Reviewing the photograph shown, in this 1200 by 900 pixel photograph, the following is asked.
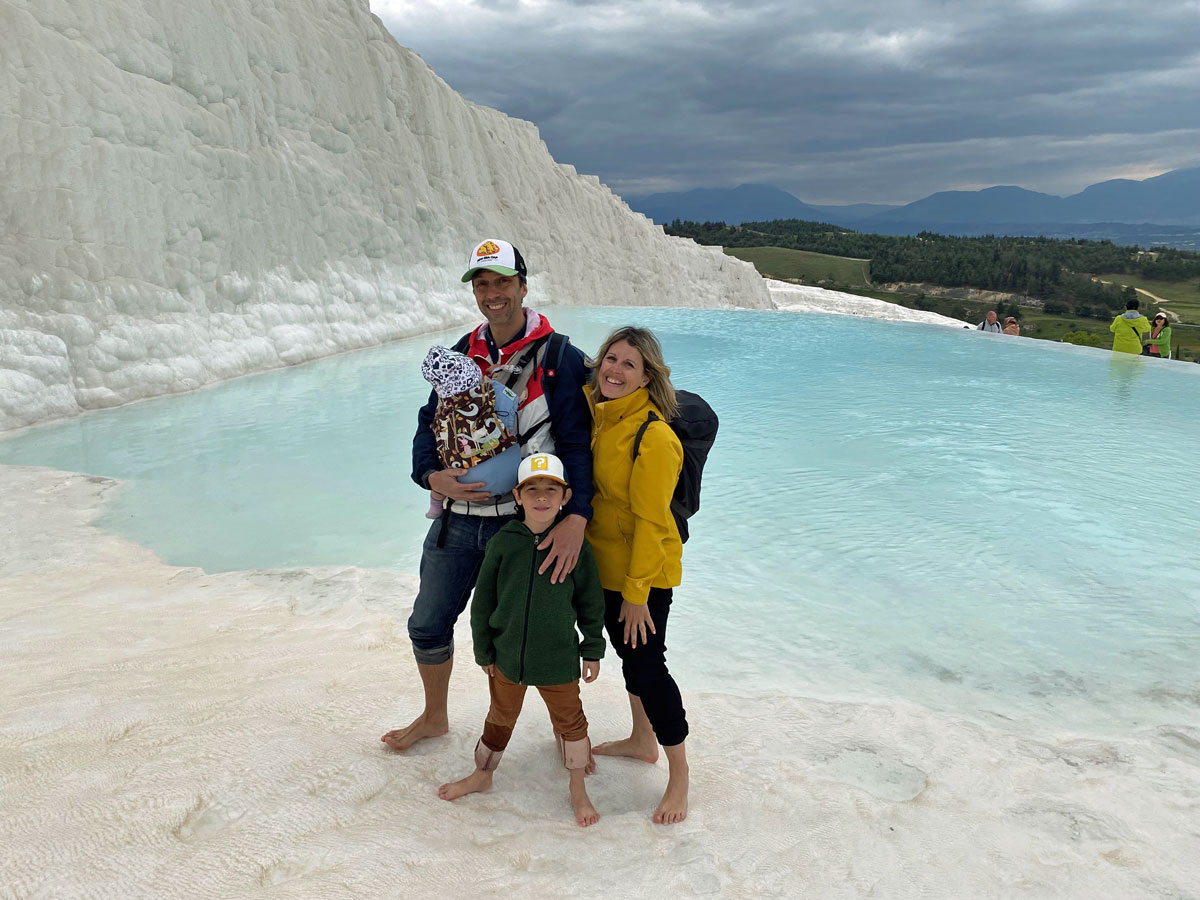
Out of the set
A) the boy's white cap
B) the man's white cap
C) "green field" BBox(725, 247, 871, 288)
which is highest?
"green field" BBox(725, 247, 871, 288)

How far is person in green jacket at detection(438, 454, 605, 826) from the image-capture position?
238 centimetres

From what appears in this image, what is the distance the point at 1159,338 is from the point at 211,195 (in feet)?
48.9

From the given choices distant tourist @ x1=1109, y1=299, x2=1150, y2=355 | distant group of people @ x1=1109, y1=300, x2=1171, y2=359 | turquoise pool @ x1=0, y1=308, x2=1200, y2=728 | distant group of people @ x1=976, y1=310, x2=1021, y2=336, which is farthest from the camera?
distant group of people @ x1=976, y1=310, x2=1021, y2=336

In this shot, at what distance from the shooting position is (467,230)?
63.6 feet

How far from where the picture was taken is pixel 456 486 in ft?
8.37

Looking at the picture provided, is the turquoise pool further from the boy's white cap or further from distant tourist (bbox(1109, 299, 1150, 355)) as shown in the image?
the boy's white cap

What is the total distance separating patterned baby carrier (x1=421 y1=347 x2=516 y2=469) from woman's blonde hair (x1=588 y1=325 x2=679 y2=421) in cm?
35

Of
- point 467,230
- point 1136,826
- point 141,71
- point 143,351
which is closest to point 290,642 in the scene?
point 1136,826

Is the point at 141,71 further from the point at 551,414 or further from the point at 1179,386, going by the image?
the point at 1179,386

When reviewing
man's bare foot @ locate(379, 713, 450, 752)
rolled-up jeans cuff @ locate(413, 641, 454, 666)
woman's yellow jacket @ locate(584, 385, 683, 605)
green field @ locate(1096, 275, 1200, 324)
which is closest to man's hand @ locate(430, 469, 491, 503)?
woman's yellow jacket @ locate(584, 385, 683, 605)

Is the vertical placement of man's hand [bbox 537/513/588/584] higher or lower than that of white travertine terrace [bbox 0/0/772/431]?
lower

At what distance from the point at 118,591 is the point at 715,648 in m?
3.32

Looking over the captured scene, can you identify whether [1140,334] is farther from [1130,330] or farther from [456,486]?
[456,486]

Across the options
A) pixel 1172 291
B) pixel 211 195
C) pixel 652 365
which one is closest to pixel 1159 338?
pixel 652 365
